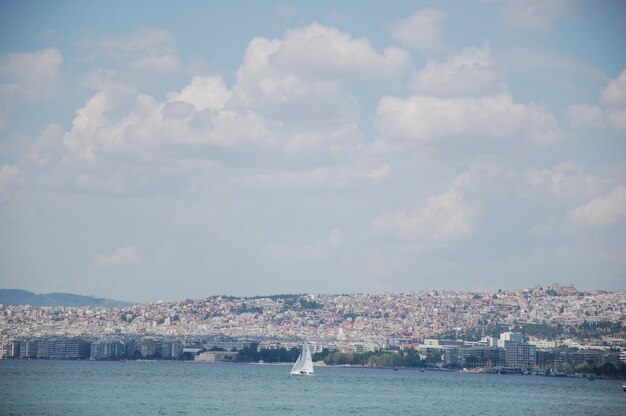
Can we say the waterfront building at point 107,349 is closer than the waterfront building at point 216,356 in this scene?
No

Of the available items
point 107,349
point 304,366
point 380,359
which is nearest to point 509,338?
point 380,359

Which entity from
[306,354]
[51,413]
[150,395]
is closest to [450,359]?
[306,354]

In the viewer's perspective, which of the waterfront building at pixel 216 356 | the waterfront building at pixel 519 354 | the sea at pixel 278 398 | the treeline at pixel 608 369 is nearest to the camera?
the sea at pixel 278 398

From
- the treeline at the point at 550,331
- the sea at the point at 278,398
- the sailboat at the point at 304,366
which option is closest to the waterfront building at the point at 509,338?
the treeline at the point at 550,331

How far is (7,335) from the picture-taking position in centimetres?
16762

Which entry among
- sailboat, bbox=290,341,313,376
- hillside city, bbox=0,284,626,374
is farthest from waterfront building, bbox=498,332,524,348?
sailboat, bbox=290,341,313,376

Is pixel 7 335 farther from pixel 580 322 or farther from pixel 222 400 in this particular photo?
pixel 222 400

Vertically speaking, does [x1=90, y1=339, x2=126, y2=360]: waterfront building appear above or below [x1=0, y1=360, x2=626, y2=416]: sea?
above

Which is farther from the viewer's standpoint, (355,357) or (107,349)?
(107,349)

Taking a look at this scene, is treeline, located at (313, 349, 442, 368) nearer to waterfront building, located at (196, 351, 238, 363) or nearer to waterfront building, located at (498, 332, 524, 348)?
waterfront building, located at (498, 332, 524, 348)

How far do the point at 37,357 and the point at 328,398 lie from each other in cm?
9607

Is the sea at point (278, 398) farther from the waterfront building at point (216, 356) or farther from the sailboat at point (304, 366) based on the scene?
A: the waterfront building at point (216, 356)

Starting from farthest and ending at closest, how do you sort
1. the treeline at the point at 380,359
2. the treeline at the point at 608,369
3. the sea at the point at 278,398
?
the treeline at the point at 380,359
the treeline at the point at 608,369
the sea at the point at 278,398

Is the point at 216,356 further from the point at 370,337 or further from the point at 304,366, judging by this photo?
the point at 304,366
